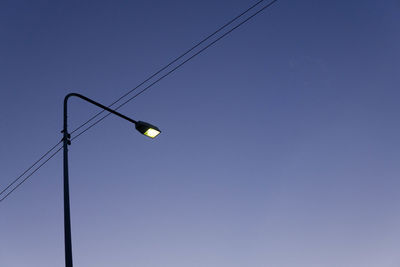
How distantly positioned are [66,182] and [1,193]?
8.41m

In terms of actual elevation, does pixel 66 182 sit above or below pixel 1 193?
below

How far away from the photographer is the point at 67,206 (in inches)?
235

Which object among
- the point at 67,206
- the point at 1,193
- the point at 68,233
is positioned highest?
the point at 1,193

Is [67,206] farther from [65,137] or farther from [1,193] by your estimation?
[1,193]

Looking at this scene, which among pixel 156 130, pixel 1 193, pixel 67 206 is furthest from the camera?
pixel 1 193

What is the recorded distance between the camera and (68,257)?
537 centimetres

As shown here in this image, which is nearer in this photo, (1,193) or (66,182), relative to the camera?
(66,182)

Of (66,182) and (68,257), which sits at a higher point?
(66,182)

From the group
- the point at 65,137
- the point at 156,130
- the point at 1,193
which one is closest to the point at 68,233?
the point at 65,137

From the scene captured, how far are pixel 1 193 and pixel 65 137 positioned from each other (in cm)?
777

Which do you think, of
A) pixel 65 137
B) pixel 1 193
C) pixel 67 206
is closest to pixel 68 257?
pixel 67 206

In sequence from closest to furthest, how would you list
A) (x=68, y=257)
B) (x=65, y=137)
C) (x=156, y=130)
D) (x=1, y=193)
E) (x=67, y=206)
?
1. (x=68, y=257)
2. (x=67, y=206)
3. (x=65, y=137)
4. (x=156, y=130)
5. (x=1, y=193)

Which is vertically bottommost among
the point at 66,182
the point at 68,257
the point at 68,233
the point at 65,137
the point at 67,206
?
the point at 68,257

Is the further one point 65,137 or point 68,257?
point 65,137
